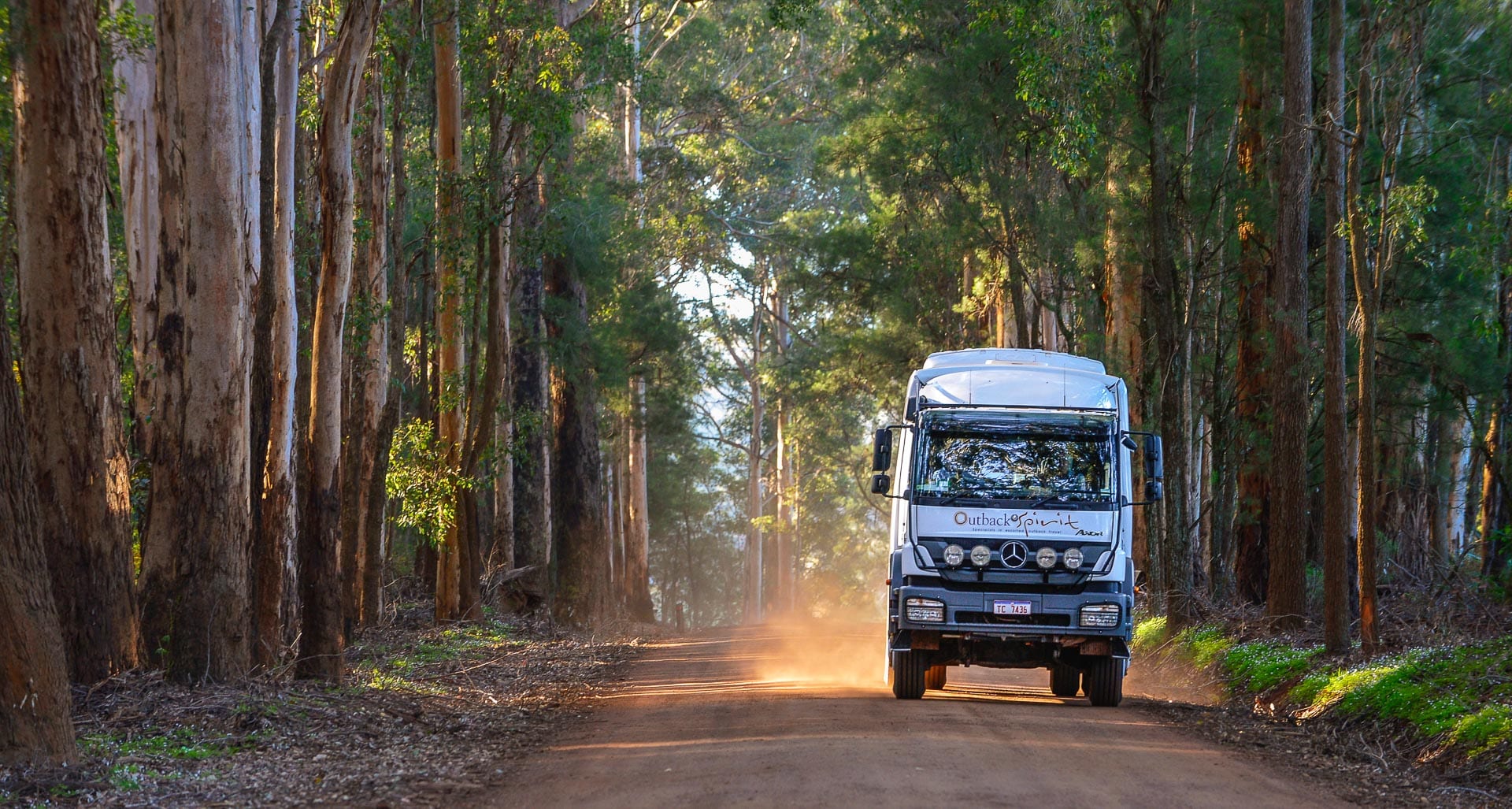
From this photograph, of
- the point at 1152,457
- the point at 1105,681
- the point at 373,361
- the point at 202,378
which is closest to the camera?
the point at 202,378

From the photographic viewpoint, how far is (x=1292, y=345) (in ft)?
52.5

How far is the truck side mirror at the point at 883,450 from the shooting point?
13.3 meters

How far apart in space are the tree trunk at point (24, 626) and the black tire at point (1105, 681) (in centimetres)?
876

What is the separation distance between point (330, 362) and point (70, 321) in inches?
103

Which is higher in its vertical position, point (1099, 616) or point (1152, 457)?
point (1152, 457)

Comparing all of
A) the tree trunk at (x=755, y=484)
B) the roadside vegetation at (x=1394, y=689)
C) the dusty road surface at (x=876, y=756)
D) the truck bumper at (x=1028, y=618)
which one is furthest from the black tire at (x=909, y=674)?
the tree trunk at (x=755, y=484)

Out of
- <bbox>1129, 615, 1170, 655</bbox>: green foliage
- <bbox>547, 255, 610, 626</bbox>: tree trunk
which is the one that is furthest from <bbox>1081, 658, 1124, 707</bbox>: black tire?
<bbox>547, 255, 610, 626</bbox>: tree trunk

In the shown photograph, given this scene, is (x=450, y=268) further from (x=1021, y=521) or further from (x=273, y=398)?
(x=1021, y=521)

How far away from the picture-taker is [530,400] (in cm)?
2614

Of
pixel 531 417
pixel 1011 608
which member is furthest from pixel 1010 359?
pixel 531 417

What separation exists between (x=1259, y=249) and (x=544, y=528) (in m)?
14.8

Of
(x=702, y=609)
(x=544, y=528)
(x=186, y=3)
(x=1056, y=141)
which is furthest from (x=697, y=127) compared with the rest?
(x=702, y=609)

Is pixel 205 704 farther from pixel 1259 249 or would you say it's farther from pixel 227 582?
pixel 1259 249

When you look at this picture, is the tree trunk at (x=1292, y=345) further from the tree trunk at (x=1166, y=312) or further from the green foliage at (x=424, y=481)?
the green foliage at (x=424, y=481)
